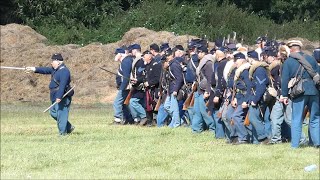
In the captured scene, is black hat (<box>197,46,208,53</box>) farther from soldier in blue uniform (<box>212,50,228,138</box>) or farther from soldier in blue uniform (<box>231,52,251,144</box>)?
soldier in blue uniform (<box>231,52,251,144</box>)

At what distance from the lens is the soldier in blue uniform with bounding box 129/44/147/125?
25.4m

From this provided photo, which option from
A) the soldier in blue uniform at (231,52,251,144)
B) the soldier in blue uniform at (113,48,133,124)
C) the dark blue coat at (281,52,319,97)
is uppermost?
the dark blue coat at (281,52,319,97)

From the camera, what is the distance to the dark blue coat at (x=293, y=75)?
1742cm

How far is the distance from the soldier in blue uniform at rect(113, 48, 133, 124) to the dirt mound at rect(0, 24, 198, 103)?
30.6 ft

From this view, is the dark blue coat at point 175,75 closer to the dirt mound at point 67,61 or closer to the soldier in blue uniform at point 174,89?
the soldier in blue uniform at point 174,89

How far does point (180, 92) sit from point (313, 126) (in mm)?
7186

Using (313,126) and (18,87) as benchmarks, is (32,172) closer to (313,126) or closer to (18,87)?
(313,126)

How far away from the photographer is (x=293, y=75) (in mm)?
17547

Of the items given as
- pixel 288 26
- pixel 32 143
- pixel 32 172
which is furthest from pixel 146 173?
pixel 288 26

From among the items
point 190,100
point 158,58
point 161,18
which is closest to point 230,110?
point 190,100

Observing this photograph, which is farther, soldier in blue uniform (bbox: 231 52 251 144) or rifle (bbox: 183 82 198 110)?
rifle (bbox: 183 82 198 110)

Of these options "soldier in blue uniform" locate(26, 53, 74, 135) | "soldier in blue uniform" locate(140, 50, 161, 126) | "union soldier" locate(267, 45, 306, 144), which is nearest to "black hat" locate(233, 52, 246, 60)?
"union soldier" locate(267, 45, 306, 144)

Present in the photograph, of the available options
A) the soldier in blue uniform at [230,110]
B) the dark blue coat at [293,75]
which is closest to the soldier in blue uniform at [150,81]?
the soldier in blue uniform at [230,110]

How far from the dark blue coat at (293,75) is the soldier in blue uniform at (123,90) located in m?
8.62
